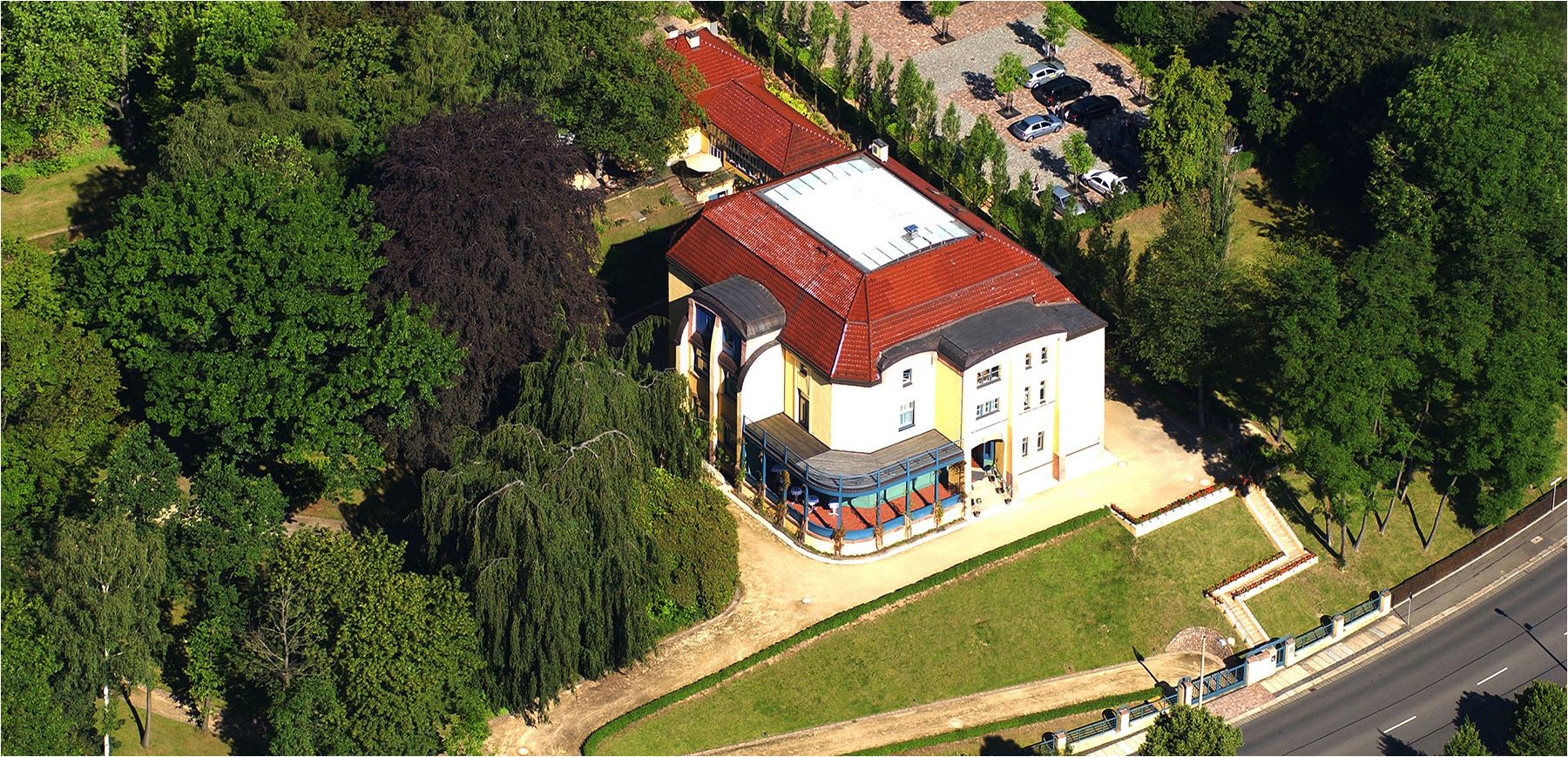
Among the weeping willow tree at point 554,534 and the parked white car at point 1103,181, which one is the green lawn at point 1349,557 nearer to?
the parked white car at point 1103,181

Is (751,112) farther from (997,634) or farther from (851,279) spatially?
(997,634)

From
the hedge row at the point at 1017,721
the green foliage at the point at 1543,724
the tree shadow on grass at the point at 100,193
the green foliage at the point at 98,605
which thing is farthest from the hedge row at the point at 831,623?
the tree shadow on grass at the point at 100,193

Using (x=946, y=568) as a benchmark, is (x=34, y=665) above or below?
above

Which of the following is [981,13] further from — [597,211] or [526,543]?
[526,543]

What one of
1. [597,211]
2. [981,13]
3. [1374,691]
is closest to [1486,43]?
[981,13]

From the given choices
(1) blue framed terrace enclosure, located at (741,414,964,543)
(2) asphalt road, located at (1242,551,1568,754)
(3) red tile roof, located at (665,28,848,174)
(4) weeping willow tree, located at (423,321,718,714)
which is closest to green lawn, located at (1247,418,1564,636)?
(2) asphalt road, located at (1242,551,1568,754)
